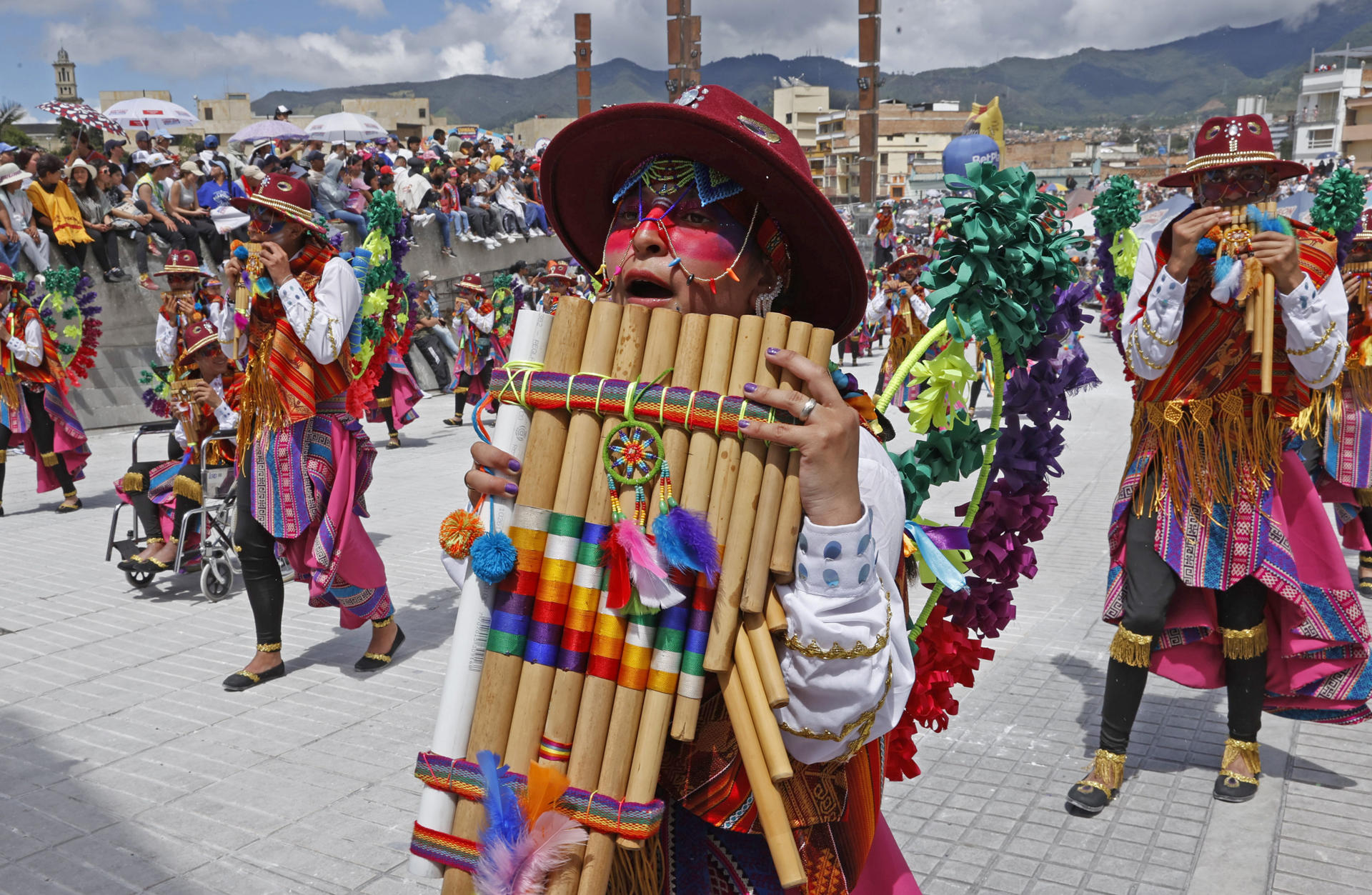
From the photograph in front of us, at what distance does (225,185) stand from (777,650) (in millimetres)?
17002

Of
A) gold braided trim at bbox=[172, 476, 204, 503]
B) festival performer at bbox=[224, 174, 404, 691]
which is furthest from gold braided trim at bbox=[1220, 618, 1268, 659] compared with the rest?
gold braided trim at bbox=[172, 476, 204, 503]

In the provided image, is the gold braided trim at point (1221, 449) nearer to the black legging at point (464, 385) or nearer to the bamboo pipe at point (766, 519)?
the bamboo pipe at point (766, 519)

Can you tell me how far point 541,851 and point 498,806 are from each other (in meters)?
0.10

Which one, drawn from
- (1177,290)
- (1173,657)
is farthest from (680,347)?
(1173,657)

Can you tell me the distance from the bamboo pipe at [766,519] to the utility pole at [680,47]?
2843 centimetres

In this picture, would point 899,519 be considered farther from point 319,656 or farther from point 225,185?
point 225,185

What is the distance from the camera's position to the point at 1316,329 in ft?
11.7

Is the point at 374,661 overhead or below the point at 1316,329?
below

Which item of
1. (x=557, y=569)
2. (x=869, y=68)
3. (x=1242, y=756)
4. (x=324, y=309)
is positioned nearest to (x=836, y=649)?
(x=557, y=569)

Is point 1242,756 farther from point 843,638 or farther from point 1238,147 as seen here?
point 843,638

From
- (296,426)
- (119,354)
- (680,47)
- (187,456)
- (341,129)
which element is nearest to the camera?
(296,426)

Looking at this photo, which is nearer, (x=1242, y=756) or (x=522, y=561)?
(x=522, y=561)

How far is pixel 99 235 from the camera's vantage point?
15.1 metres

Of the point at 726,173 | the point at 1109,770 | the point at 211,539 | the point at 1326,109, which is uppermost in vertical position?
the point at 1326,109
